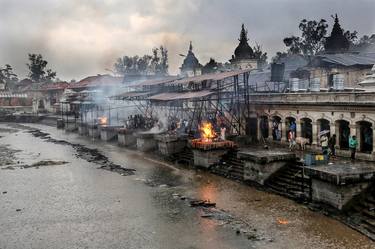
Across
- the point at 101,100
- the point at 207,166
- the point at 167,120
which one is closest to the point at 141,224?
the point at 207,166

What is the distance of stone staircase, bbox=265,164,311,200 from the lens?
20.7 meters

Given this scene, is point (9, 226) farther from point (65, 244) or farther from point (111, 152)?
point (111, 152)

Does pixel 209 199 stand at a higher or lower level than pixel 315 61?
lower

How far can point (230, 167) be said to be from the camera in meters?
27.2

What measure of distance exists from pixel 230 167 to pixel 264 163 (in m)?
4.46

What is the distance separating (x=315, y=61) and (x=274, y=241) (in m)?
27.9

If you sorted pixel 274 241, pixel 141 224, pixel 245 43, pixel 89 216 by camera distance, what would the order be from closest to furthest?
pixel 274 241, pixel 141 224, pixel 89 216, pixel 245 43

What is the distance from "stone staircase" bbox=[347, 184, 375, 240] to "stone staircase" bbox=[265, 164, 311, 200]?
2.60 metres

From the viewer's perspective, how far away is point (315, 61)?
39.7m

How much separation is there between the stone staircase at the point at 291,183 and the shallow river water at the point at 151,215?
64 centimetres

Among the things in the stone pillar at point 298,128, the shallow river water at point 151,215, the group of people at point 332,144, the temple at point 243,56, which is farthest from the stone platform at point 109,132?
the group of people at point 332,144

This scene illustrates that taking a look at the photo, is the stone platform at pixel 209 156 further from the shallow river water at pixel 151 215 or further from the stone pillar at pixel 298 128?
the stone pillar at pixel 298 128

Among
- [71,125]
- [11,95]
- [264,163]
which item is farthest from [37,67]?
[264,163]

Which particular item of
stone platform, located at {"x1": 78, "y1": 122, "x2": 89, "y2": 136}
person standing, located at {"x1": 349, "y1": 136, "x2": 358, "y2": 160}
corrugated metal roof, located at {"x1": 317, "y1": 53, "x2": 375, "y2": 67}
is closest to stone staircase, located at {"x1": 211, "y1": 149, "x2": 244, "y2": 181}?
person standing, located at {"x1": 349, "y1": 136, "x2": 358, "y2": 160}
